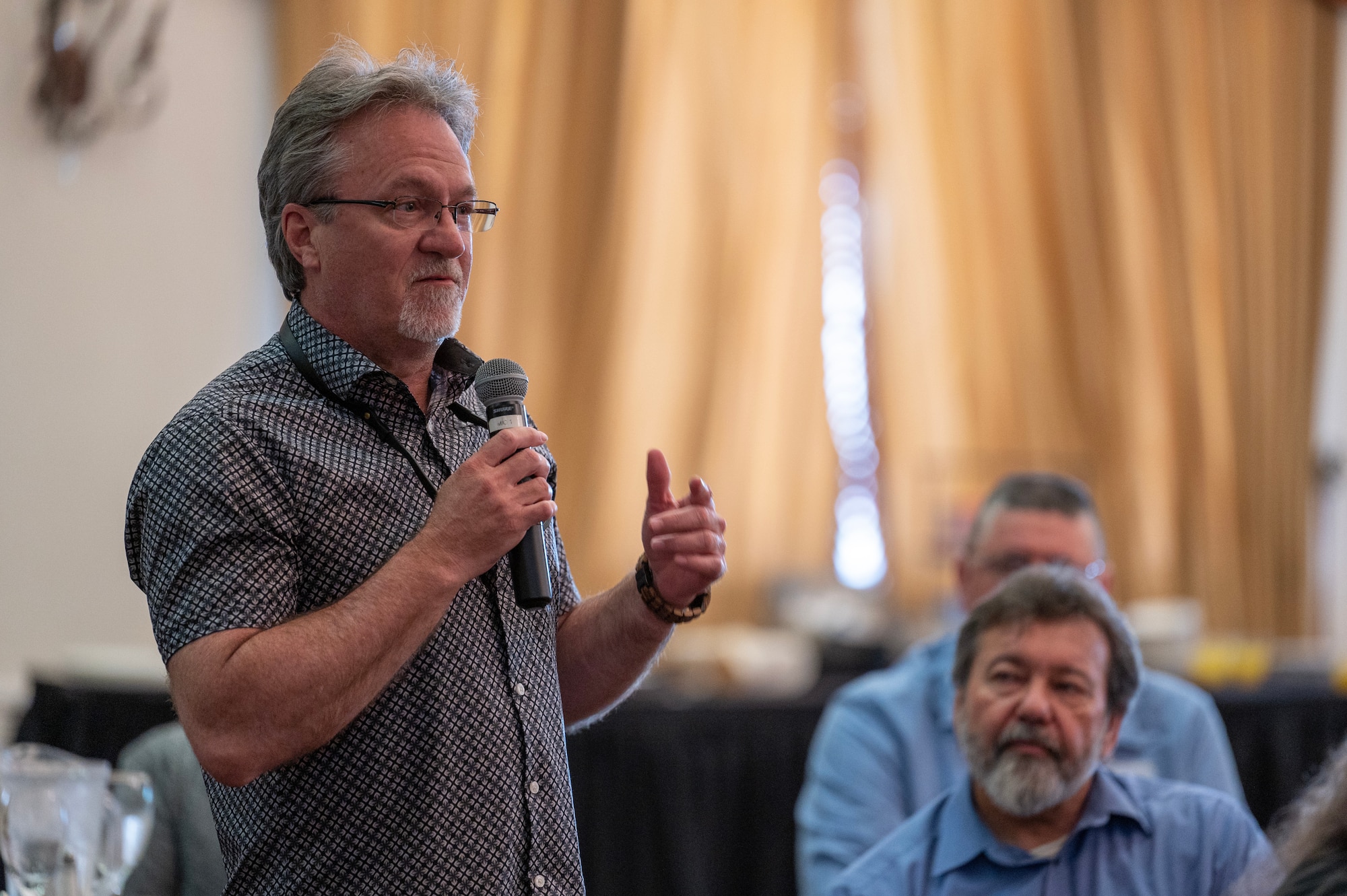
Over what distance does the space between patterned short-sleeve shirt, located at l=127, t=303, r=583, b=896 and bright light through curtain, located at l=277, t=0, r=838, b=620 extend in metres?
3.52

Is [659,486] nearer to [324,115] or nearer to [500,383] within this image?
[500,383]

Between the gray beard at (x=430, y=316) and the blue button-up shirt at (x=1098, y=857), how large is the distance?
3.39 feet

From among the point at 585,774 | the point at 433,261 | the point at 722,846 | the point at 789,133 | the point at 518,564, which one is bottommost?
the point at 722,846

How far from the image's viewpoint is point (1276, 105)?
20.9 ft

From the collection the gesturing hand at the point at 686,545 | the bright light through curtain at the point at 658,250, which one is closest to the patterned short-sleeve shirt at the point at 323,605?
the gesturing hand at the point at 686,545

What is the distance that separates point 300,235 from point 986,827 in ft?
4.19

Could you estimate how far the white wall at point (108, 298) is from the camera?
154 inches

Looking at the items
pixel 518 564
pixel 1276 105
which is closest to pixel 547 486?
pixel 518 564

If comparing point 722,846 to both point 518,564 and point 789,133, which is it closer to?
point 518,564

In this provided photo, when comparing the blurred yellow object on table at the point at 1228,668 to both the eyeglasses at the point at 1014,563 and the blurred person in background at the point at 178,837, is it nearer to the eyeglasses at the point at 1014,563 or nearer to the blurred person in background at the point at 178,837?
the eyeglasses at the point at 1014,563

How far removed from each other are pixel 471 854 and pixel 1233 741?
2944 millimetres

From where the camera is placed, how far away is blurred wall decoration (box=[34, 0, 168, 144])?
394 cm

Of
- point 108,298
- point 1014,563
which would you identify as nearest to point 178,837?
point 1014,563

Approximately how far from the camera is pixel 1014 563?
2.63 metres
